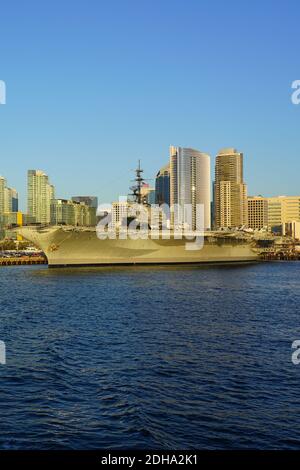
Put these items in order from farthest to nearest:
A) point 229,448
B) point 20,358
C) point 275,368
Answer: point 20,358 < point 275,368 < point 229,448

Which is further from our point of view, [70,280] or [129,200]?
[129,200]

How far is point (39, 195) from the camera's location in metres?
182

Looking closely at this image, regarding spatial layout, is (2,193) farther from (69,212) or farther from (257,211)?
(257,211)

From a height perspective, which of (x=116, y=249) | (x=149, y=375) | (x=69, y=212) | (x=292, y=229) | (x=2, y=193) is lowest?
(x=149, y=375)

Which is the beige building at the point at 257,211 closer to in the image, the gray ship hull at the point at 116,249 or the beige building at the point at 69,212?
the beige building at the point at 69,212

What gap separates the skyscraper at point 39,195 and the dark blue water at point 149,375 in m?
155

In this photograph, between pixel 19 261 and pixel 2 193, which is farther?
pixel 2 193

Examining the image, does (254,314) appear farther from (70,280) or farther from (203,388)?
(70,280)

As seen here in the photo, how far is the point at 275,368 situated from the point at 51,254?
141 ft

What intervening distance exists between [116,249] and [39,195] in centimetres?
13072

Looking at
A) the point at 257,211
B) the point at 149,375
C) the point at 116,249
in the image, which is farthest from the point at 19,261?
the point at 257,211

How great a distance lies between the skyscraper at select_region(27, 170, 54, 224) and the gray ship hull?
392ft

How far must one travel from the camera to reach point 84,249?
182 feet
